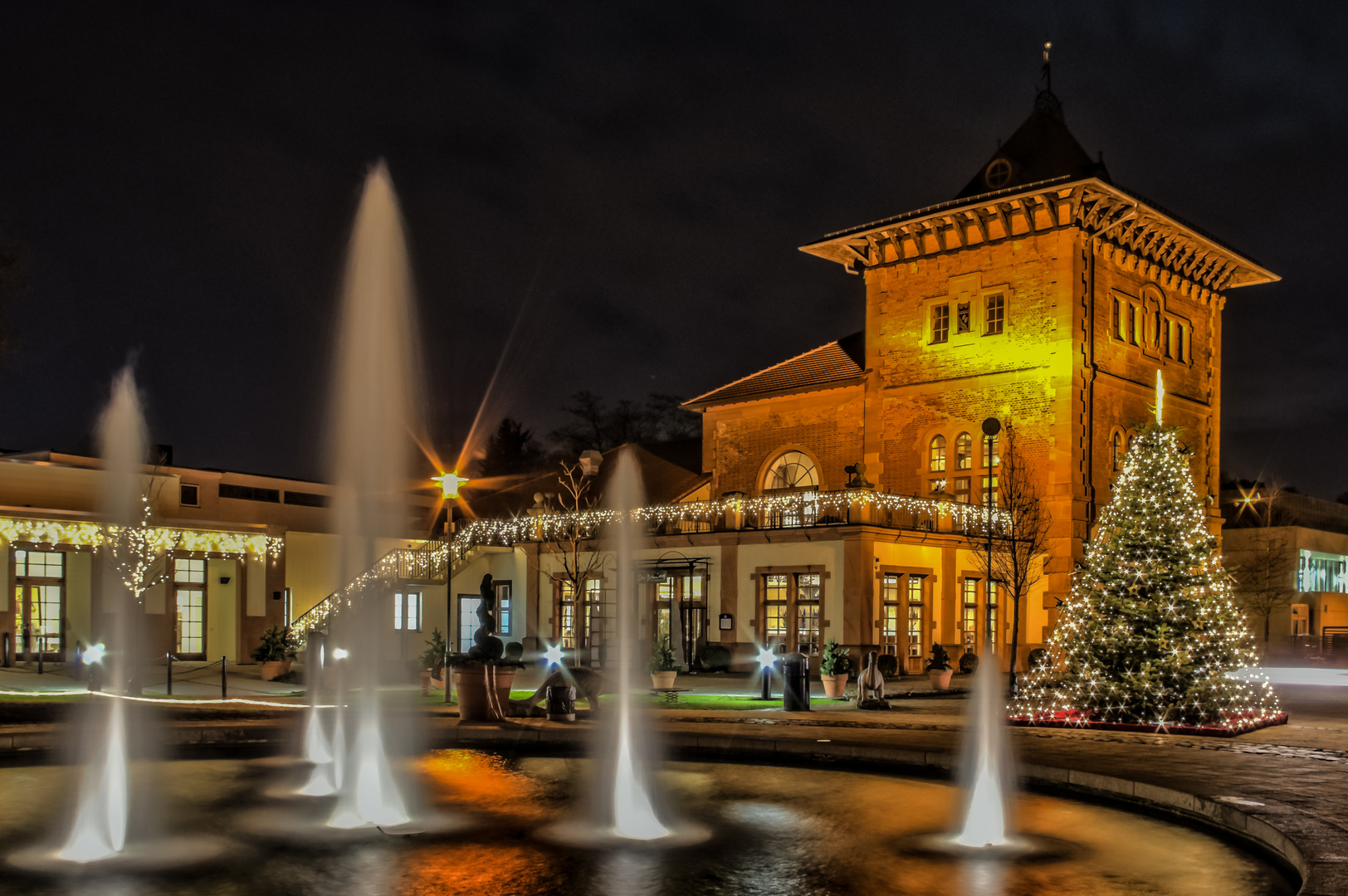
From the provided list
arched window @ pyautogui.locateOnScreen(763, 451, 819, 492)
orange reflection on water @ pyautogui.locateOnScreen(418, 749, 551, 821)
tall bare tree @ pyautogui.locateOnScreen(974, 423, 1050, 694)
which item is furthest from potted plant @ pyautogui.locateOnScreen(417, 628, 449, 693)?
arched window @ pyautogui.locateOnScreen(763, 451, 819, 492)

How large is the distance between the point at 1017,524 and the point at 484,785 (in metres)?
22.7

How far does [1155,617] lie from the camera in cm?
1798

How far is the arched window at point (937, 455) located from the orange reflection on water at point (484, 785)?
23539 mm

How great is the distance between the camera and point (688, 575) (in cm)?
3409

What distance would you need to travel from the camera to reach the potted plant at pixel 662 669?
2475 cm

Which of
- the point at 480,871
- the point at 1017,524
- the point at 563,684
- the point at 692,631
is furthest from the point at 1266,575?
the point at 480,871

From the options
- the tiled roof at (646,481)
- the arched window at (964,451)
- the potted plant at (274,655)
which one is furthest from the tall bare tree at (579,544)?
the arched window at (964,451)

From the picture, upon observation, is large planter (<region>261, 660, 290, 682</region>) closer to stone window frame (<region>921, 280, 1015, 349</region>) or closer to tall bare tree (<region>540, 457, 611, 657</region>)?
tall bare tree (<region>540, 457, 611, 657</region>)

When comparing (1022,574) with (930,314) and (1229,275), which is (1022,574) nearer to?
(930,314)

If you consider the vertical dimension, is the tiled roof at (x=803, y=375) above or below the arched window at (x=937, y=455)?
above

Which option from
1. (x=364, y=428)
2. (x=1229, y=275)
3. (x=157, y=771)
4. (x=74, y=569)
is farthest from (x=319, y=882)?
(x=1229, y=275)

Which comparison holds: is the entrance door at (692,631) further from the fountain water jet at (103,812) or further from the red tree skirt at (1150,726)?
the fountain water jet at (103,812)

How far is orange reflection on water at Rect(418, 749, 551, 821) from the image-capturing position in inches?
440

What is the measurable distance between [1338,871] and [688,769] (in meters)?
7.29
